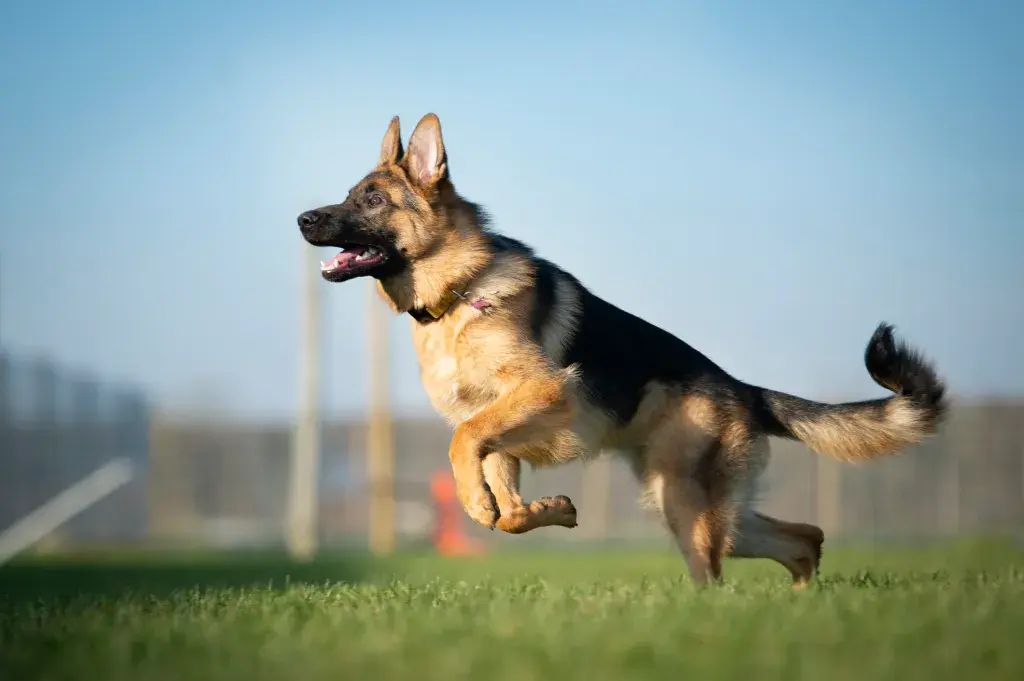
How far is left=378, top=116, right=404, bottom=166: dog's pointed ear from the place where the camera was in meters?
6.73

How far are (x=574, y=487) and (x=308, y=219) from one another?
58.2ft

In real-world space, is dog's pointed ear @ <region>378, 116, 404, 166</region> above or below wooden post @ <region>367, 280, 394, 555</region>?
above

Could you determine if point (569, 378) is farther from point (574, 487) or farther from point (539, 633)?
point (574, 487)

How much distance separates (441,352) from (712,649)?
2754 mm

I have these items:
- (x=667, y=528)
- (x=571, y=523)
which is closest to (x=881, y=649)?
(x=571, y=523)

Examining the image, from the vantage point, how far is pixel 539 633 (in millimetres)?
4285

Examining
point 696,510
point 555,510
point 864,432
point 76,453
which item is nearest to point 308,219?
point 555,510

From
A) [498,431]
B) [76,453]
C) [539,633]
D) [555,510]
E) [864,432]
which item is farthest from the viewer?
[76,453]

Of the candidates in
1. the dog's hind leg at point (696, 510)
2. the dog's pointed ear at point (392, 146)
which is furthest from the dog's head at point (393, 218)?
the dog's hind leg at point (696, 510)

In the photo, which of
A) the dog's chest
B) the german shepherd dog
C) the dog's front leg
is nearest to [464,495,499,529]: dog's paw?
the dog's front leg

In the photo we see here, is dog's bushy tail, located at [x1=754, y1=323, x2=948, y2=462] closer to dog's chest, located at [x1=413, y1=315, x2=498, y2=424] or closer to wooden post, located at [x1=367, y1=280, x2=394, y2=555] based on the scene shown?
dog's chest, located at [x1=413, y1=315, x2=498, y2=424]

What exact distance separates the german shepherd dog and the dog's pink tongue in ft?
0.04

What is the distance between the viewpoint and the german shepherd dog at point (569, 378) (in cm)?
618

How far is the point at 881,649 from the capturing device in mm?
3873
